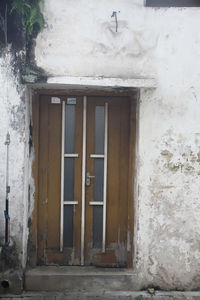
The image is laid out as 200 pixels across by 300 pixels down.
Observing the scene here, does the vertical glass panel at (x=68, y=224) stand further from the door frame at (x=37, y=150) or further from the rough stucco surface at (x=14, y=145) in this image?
the rough stucco surface at (x=14, y=145)

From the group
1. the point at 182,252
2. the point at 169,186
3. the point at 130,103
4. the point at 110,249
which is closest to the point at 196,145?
the point at 169,186

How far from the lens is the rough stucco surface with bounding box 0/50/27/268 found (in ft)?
14.8

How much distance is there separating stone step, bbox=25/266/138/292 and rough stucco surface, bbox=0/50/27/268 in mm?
408

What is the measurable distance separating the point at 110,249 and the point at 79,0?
10.6ft

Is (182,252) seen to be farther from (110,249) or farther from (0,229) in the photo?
(0,229)

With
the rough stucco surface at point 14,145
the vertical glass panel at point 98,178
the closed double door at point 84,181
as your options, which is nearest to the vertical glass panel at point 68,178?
the closed double door at point 84,181

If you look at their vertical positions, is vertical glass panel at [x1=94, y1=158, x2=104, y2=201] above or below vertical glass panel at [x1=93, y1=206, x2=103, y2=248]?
above

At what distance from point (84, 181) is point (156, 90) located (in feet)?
5.00

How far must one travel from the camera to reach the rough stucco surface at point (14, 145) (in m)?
4.51

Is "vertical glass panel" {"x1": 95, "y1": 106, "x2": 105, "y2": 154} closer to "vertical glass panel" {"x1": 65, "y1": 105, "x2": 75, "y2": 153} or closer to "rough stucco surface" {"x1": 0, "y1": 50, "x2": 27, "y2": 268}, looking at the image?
"vertical glass panel" {"x1": 65, "y1": 105, "x2": 75, "y2": 153}

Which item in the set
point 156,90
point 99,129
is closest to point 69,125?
point 99,129

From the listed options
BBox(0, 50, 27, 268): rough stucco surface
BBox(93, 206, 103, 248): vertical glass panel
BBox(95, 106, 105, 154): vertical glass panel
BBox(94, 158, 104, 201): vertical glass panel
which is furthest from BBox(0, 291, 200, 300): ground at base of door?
BBox(95, 106, 105, 154): vertical glass panel

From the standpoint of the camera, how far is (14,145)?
455cm

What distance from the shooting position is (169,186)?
4.73 metres
